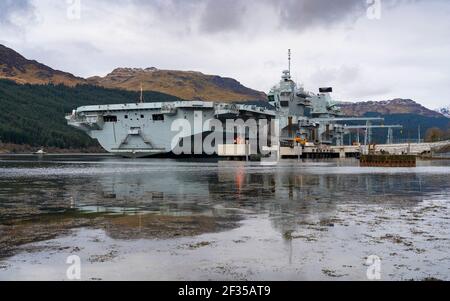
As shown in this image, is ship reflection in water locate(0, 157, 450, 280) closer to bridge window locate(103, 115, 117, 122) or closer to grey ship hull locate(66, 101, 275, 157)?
grey ship hull locate(66, 101, 275, 157)

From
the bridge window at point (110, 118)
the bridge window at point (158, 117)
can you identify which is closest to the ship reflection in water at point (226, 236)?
the bridge window at point (158, 117)

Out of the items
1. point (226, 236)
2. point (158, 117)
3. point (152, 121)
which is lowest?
point (226, 236)

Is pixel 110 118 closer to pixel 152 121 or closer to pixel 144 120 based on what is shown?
pixel 144 120

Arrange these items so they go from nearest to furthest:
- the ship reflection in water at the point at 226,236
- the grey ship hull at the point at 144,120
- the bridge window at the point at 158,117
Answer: the ship reflection in water at the point at 226,236 < the grey ship hull at the point at 144,120 < the bridge window at the point at 158,117

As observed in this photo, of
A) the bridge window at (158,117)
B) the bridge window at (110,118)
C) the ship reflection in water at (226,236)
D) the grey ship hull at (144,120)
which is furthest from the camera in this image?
the bridge window at (110,118)

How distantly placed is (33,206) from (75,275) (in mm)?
10333

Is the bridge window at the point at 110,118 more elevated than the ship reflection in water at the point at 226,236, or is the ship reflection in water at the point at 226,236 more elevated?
the bridge window at the point at 110,118

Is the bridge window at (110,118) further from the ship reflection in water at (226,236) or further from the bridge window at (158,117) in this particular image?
the ship reflection in water at (226,236)

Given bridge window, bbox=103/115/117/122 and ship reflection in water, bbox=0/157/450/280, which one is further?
bridge window, bbox=103/115/117/122

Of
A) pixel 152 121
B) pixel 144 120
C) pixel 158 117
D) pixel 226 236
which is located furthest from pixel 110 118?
pixel 226 236

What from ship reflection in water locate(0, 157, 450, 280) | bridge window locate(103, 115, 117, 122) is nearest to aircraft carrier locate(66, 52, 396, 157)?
bridge window locate(103, 115, 117, 122)

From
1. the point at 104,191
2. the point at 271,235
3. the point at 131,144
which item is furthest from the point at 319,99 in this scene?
the point at 271,235

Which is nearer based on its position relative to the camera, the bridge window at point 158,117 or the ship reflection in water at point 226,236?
the ship reflection in water at point 226,236

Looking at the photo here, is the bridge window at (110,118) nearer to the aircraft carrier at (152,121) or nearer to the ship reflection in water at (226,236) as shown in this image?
the aircraft carrier at (152,121)
